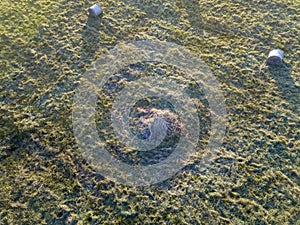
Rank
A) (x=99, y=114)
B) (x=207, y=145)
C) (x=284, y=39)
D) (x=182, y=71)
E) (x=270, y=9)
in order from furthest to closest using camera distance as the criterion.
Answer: (x=270, y=9), (x=284, y=39), (x=182, y=71), (x=99, y=114), (x=207, y=145)

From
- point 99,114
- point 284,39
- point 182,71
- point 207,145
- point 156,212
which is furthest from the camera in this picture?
point 284,39

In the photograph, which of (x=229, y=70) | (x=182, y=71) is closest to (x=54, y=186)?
(x=182, y=71)

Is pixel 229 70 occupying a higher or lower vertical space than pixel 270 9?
lower

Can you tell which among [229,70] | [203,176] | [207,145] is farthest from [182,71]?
[203,176]

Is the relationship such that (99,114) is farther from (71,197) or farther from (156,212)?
(156,212)

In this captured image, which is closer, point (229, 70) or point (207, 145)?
point (207, 145)

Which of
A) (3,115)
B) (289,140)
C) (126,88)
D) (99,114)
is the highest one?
(289,140)
